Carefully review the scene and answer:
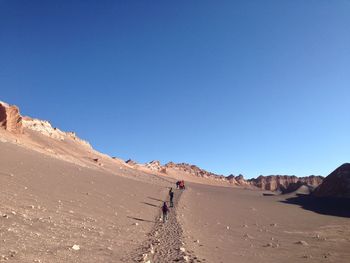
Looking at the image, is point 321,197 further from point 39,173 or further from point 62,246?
point 62,246

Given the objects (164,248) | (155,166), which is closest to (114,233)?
(164,248)

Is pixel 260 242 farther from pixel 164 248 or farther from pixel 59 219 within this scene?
pixel 59 219

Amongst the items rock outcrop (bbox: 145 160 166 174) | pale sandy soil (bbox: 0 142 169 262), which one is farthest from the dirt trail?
rock outcrop (bbox: 145 160 166 174)

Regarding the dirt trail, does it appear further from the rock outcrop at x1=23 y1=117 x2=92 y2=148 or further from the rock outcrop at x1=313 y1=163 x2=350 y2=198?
the rock outcrop at x1=23 y1=117 x2=92 y2=148

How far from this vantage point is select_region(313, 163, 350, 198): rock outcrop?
188 feet

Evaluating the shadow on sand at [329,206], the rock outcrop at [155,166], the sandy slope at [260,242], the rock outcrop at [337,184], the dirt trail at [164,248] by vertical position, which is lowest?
the dirt trail at [164,248]

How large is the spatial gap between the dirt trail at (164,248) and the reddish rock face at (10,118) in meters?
41.5

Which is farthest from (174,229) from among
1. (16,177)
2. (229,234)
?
(16,177)

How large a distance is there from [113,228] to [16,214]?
518cm

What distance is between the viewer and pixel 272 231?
2630 cm

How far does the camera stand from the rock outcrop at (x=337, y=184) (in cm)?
5724

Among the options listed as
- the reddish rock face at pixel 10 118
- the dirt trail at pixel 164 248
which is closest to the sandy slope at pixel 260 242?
the dirt trail at pixel 164 248

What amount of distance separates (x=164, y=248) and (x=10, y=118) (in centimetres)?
4906

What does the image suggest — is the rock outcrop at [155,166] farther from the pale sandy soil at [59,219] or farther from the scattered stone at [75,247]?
the scattered stone at [75,247]
